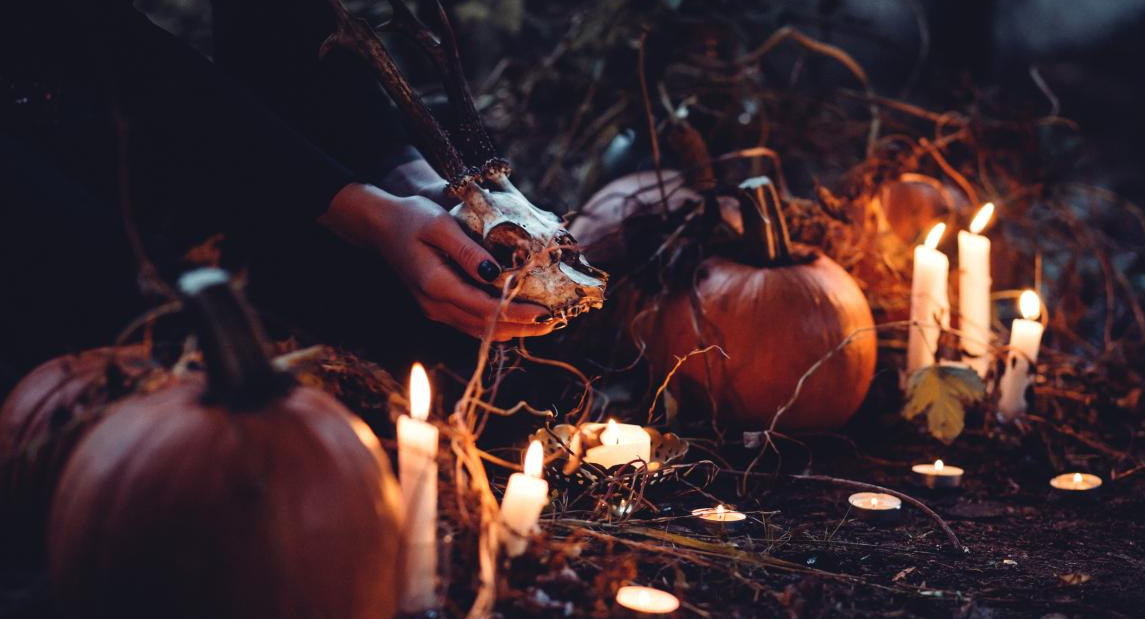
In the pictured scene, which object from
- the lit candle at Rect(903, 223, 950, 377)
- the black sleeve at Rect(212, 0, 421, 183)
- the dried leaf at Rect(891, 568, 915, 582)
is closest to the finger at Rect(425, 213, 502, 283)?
the black sleeve at Rect(212, 0, 421, 183)

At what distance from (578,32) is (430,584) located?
81.7 inches

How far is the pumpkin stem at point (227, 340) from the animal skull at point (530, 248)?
1.44ft

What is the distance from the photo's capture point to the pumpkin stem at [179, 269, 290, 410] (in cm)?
77

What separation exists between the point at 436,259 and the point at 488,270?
80mm

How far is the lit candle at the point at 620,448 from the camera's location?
130cm

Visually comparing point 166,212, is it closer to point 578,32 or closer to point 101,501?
point 101,501

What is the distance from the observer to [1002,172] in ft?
7.52

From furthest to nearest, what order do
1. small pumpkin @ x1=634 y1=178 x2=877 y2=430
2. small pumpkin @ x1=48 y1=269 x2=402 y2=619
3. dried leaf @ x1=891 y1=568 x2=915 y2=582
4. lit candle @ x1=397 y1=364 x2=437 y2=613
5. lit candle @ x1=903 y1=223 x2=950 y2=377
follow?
lit candle @ x1=903 y1=223 x2=950 y2=377 → small pumpkin @ x1=634 y1=178 x2=877 y2=430 → dried leaf @ x1=891 y1=568 x2=915 y2=582 → lit candle @ x1=397 y1=364 x2=437 y2=613 → small pumpkin @ x1=48 y1=269 x2=402 y2=619

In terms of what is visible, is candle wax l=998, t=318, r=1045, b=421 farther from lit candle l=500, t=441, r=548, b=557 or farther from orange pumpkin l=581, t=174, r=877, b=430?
lit candle l=500, t=441, r=548, b=557

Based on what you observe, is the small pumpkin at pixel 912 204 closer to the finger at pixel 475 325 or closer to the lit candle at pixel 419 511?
the finger at pixel 475 325

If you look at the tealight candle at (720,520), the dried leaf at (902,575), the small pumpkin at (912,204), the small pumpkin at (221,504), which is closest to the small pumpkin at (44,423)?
the small pumpkin at (221,504)

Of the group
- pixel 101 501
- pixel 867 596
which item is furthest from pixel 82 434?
pixel 867 596

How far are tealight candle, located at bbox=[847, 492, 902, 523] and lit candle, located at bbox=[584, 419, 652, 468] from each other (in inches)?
13.2

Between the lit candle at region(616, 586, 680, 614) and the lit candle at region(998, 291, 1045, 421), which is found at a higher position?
the lit candle at region(998, 291, 1045, 421)
